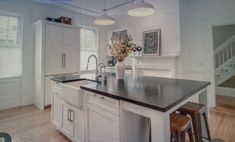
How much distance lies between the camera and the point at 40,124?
2775mm

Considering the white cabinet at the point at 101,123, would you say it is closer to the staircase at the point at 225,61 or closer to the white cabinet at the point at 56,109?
the white cabinet at the point at 56,109

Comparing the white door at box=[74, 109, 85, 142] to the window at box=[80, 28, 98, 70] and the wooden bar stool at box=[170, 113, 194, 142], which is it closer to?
the wooden bar stool at box=[170, 113, 194, 142]

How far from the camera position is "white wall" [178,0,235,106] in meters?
3.47

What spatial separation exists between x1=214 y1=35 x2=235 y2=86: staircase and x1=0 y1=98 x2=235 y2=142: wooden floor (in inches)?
58.8

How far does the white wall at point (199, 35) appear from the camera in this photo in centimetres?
347

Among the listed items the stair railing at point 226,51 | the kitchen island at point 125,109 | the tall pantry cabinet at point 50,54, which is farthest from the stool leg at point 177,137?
the stair railing at point 226,51

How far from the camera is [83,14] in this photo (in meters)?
5.05

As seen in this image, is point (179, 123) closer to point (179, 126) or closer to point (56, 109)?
point (179, 126)

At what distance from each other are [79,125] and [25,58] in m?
3.04

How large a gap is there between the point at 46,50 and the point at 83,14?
2136 mm

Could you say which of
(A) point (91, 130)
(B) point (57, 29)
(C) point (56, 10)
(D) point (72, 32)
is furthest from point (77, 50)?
(A) point (91, 130)

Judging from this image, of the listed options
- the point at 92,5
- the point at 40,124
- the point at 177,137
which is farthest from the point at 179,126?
the point at 92,5

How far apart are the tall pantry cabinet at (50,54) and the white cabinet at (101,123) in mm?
2484

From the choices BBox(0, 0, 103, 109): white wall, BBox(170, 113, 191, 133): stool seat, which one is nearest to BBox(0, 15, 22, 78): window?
BBox(0, 0, 103, 109): white wall
